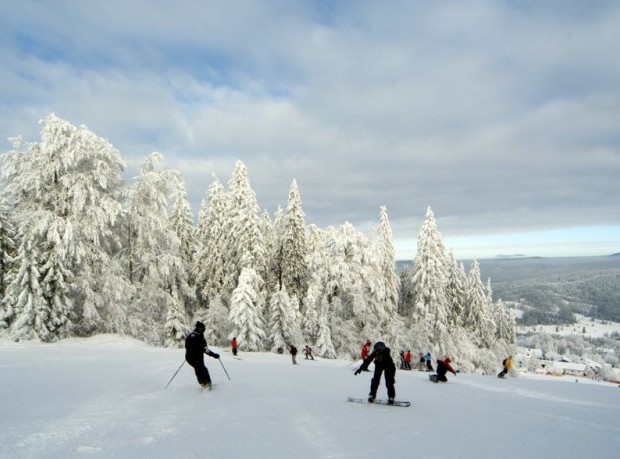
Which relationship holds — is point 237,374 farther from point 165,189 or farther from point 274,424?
point 165,189

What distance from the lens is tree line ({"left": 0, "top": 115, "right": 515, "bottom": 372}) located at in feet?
72.3

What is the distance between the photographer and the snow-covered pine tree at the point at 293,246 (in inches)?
1534

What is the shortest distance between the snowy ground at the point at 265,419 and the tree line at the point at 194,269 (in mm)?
9285

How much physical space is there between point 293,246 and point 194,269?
9.82 m

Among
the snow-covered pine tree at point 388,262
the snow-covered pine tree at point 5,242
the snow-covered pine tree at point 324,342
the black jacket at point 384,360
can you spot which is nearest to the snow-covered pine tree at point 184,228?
the snow-covered pine tree at point 324,342

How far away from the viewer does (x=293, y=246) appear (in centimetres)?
3903

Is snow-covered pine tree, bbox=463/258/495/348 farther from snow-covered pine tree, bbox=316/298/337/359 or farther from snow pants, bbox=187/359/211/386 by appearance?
snow pants, bbox=187/359/211/386

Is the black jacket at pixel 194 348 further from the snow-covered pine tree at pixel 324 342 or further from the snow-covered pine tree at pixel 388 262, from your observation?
the snow-covered pine tree at pixel 388 262

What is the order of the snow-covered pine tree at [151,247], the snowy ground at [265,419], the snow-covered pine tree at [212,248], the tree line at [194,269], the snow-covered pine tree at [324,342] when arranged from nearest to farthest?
the snowy ground at [265,419] → the tree line at [194,269] → the snow-covered pine tree at [151,247] → the snow-covered pine tree at [324,342] → the snow-covered pine tree at [212,248]

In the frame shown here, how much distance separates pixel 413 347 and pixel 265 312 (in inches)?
582

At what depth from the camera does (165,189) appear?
30.5 m

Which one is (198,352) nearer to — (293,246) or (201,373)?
(201,373)

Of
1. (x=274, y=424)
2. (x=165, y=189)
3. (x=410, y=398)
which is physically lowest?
(x=410, y=398)

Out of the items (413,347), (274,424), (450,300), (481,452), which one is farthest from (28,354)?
(450,300)
